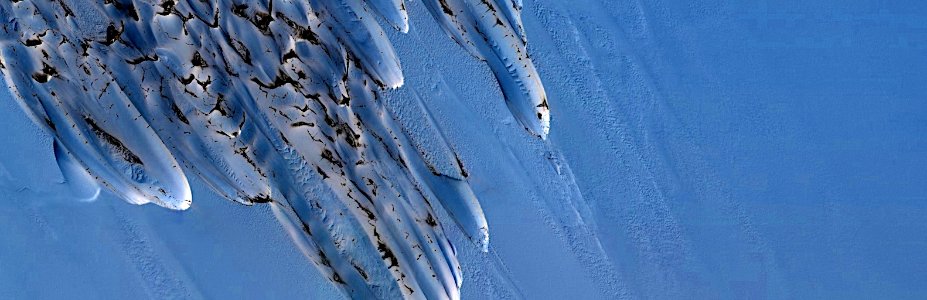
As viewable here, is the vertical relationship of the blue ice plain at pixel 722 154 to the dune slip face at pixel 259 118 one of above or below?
above

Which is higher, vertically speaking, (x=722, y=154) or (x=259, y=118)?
(x=722, y=154)

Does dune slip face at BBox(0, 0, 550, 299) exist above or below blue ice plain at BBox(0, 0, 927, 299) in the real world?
below

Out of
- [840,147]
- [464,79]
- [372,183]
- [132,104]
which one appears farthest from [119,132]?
[840,147]

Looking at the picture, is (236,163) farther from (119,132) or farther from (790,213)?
(790,213)
